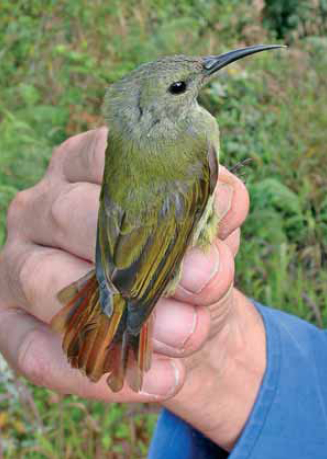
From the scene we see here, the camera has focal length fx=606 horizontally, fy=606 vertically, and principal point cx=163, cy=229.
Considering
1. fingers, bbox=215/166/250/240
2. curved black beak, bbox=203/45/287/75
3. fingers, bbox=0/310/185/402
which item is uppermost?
curved black beak, bbox=203/45/287/75

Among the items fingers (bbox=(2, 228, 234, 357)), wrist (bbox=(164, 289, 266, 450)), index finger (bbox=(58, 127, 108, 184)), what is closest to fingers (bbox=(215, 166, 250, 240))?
fingers (bbox=(2, 228, 234, 357))

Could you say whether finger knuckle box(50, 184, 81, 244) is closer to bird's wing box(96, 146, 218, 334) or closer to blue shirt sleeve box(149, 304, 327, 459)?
bird's wing box(96, 146, 218, 334)

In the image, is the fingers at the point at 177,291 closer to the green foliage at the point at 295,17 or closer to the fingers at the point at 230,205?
the fingers at the point at 230,205

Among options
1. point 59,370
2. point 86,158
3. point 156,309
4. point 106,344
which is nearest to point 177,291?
point 156,309

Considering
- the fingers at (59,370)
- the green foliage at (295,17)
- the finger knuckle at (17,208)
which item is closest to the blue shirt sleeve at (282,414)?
the fingers at (59,370)

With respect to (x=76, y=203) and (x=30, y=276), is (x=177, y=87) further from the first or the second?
(x=30, y=276)
